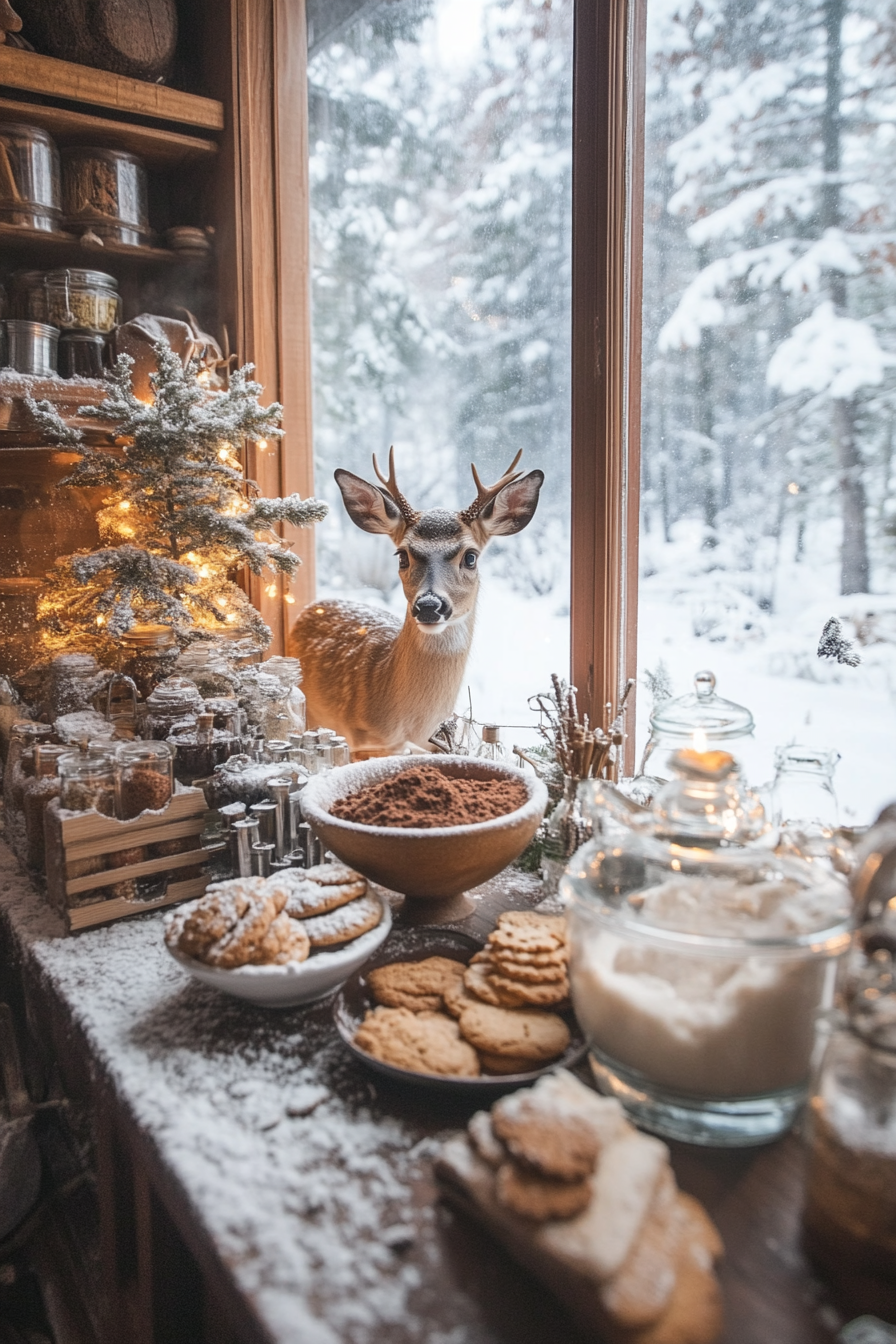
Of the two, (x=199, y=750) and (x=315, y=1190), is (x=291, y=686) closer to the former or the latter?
(x=199, y=750)

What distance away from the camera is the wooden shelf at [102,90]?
211 cm

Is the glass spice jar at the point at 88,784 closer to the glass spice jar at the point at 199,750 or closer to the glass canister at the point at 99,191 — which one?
the glass spice jar at the point at 199,750

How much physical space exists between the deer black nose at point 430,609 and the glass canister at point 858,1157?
3.90 feet

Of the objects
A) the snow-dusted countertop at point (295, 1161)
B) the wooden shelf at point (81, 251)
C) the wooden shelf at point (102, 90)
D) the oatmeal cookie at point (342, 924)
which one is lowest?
the snow-dusted countertop at point (295, 1161)

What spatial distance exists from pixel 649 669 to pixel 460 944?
0.94m

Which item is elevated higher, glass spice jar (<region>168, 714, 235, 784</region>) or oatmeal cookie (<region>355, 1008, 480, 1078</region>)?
glass spice jar (<region>168, 714, 235, 784</region>)

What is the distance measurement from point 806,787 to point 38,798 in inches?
50.1

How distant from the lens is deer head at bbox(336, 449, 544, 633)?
1772mm

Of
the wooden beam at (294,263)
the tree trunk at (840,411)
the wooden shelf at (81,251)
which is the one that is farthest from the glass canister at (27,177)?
the tree trunk at (840,411)

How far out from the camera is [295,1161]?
780mm

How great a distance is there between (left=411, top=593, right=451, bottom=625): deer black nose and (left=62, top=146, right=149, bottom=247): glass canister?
1502 millimetres

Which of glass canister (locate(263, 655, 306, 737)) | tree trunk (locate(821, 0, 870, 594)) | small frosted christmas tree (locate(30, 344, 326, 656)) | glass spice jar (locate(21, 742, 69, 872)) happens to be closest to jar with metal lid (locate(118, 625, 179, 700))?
small frosted christmas tree (locate(30, 344, 326, 656))

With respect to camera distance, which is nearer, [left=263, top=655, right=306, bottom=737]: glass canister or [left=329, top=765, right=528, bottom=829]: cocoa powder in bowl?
[left=329, top=765, right=528, bottom=829]: cocoa powder in bowl

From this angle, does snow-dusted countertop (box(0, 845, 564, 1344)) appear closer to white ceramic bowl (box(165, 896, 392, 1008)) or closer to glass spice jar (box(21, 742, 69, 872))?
white ceramic bowl (box(165, 896, 392, 1008))
